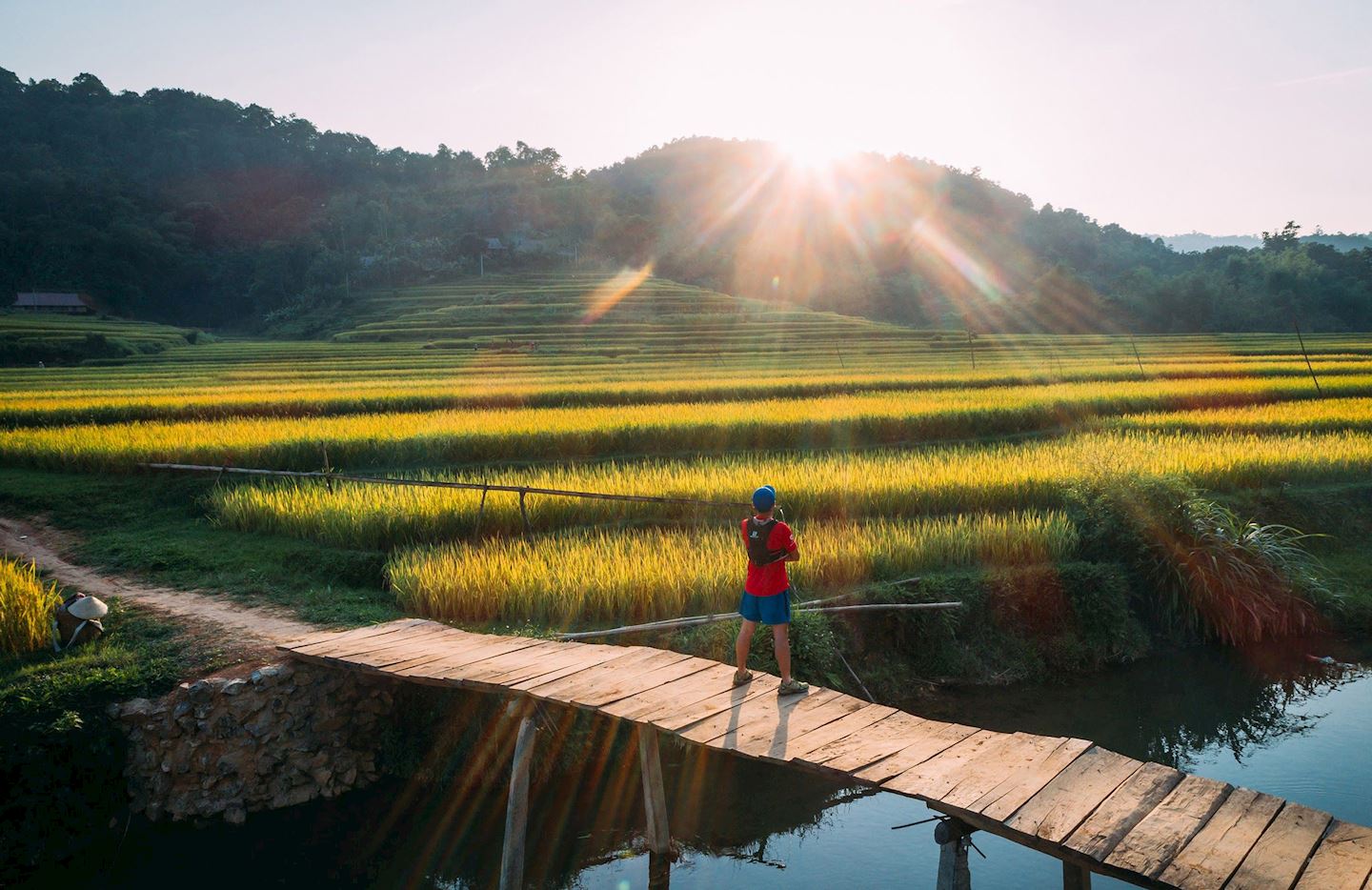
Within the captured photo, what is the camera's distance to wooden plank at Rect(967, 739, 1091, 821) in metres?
3.45

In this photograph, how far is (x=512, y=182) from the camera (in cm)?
8112

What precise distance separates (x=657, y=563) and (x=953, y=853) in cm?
381

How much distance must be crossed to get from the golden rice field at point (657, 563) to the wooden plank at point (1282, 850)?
416 cm

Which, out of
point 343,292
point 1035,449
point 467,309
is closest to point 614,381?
point 1035,449

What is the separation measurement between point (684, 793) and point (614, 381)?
15.9 m

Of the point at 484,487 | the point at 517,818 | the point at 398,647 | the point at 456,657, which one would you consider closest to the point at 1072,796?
the point at 517,818

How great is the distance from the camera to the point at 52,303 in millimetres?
50344

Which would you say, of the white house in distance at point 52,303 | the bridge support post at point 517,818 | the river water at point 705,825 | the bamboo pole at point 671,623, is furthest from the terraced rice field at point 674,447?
the white house in distance at point 52,303

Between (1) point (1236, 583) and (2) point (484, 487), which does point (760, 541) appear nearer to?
(2) point (484, 487)

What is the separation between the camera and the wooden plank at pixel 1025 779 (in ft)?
11.3

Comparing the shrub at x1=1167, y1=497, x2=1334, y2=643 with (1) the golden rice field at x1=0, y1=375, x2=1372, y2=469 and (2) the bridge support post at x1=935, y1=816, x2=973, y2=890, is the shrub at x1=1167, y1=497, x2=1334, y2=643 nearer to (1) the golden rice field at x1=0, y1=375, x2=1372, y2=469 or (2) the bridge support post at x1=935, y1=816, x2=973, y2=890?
(2) the bridge support post at x1=935, y1=816, x2=973, y2=890

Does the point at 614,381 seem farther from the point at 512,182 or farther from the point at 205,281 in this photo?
the point at 512,182

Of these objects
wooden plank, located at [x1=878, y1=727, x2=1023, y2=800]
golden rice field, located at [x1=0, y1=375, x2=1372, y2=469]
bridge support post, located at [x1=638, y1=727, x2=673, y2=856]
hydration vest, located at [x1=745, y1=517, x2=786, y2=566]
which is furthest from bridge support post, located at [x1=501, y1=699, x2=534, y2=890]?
golden rice field, located at [x1=0, y1=375, x2=1372, y2=469]

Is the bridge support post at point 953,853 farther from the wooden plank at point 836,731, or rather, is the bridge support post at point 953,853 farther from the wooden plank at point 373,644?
the wooden plank at point 373,644
